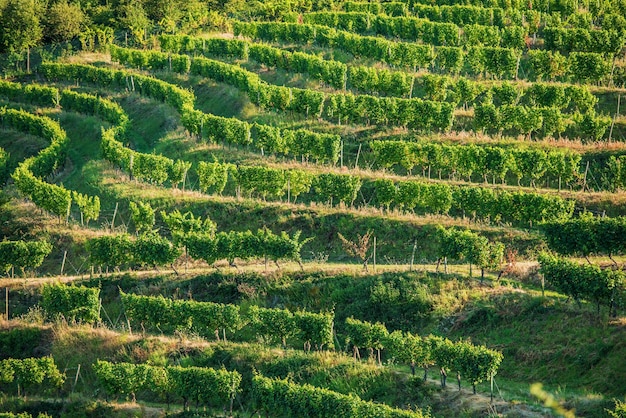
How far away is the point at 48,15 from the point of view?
304 ft

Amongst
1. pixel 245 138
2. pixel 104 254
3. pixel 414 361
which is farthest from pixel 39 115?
pixel 414 361

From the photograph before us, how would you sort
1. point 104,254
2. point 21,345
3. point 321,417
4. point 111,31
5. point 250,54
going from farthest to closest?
point 111,31 → point 250,54 → point 104,254 → point 21,345 → point 321,417

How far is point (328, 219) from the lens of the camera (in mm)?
→ 55719

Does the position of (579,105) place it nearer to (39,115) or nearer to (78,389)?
(78,389)

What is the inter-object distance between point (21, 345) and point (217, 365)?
1040cm

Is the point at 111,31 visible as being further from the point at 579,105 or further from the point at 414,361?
the point at 414,361

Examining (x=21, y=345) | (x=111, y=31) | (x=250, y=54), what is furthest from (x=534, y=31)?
(x=21, y=345)

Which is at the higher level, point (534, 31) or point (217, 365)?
point (534, 31)

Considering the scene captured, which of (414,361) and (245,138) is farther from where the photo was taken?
(245,138)

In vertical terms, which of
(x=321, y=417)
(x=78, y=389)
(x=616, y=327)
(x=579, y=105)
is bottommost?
(x=78, y=389)

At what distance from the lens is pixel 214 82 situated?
76188 mm

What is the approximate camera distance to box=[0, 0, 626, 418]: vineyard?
Result: 41.2 m

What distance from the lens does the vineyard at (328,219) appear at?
4125 centimetres

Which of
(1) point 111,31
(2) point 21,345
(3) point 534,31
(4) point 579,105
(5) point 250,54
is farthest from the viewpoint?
(1) point 111,31
